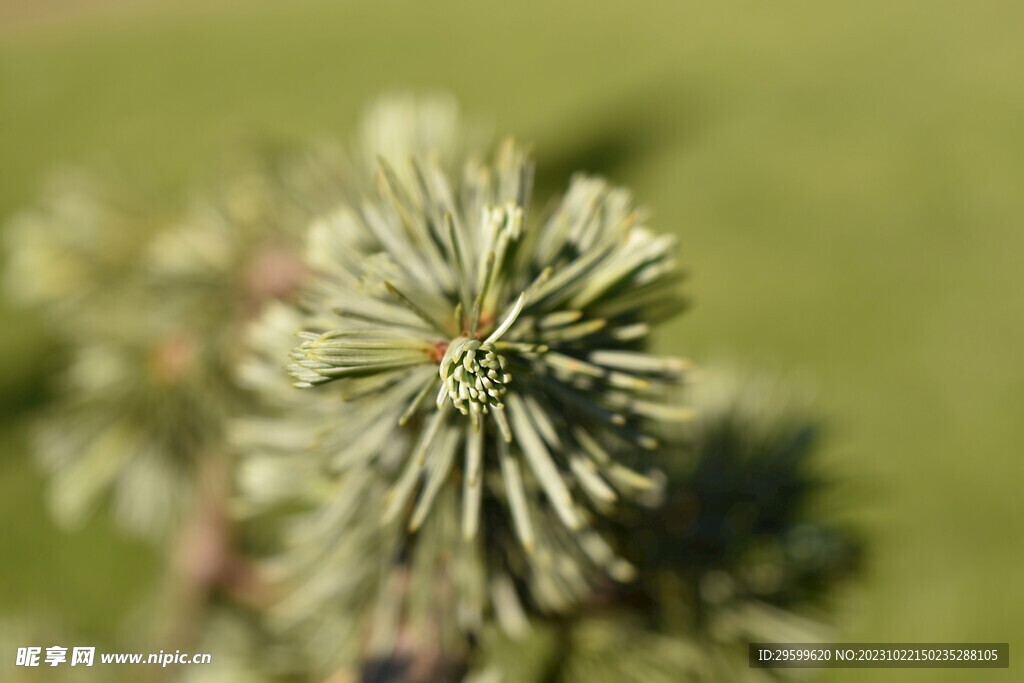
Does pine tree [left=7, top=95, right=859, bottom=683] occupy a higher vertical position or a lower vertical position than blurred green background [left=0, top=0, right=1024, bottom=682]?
lower

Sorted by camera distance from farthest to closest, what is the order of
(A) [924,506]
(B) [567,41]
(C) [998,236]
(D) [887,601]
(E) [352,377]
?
(B) [567,41]
(C) [998,236]
(A) [924,506]
(D) [887,601]
(E) [352,377]

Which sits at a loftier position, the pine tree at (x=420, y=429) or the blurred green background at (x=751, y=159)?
the blurred green background at (x=751, y=159)

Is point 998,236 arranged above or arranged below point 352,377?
above

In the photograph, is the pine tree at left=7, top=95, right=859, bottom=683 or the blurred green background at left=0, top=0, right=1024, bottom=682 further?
the blurred green background at left=0, top=0, right=1024, bottom=682

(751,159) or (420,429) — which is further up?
(751,159)

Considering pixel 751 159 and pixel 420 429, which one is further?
pixel 751 159

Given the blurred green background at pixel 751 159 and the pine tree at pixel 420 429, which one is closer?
the pine tree at pixel 420 429

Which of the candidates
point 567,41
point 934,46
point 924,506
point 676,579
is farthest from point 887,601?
point 567,41

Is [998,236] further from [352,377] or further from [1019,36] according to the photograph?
[352,377]
